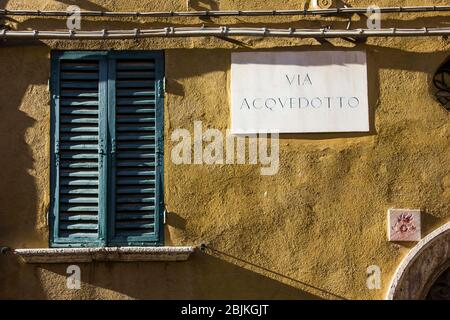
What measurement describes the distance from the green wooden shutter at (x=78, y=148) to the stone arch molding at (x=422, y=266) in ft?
8.26

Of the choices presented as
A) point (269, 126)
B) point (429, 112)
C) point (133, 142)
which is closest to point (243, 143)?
point (269, 126)

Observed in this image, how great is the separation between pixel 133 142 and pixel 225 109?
2.76 ft

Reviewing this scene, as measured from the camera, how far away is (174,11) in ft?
34.6

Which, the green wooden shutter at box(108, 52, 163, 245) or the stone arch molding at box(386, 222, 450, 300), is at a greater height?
the green wooden shutter at box(108, 52, 163, 245)

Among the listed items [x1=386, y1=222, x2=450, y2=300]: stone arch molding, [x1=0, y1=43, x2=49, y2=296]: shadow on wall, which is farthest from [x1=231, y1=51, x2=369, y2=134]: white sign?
[x1=0, y1=43, x2=49, y2=296]: shadow on wall

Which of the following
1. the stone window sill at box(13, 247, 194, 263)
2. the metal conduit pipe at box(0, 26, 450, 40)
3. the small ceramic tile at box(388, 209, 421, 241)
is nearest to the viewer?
the stone window sill at box(13, 247, 194, 263)

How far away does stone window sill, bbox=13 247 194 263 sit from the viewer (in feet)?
33.0

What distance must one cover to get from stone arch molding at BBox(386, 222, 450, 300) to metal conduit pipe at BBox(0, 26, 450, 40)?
168cm

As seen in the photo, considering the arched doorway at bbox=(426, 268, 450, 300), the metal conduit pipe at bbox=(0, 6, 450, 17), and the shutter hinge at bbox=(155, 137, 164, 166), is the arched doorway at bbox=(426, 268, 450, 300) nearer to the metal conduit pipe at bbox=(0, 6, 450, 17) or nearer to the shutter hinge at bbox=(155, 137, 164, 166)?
the metal conduit pipe at bbox=(0, 6, 450, 17)

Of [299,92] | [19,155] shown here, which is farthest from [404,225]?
[19,155]

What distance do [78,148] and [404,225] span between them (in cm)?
286

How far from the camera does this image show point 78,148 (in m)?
10.4

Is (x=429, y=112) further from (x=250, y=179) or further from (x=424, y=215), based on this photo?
(x=250, y=179)

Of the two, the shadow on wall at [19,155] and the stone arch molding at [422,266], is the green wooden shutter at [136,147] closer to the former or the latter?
the shadow on wall at [19,155]
